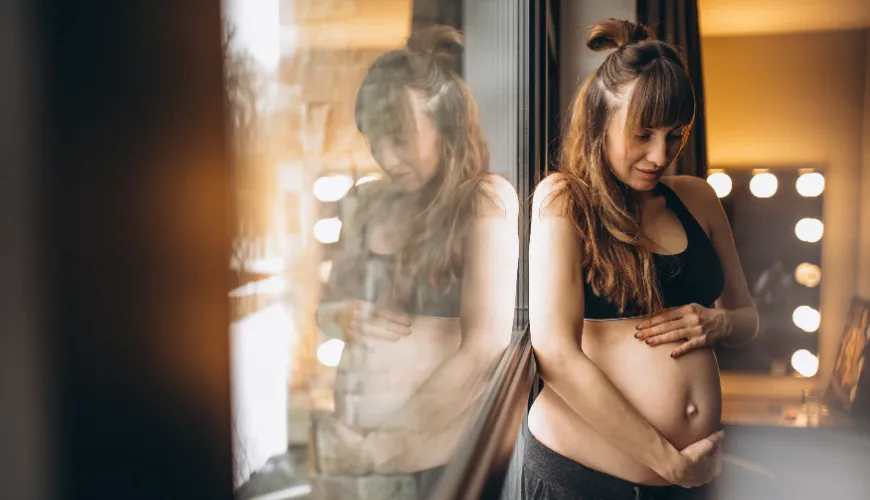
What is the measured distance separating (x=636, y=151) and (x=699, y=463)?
70 centimetres

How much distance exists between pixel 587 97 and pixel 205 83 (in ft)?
4.22

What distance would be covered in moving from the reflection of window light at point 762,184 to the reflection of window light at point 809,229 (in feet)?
0.35

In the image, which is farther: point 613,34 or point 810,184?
point 810,184

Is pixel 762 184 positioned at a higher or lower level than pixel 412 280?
higher

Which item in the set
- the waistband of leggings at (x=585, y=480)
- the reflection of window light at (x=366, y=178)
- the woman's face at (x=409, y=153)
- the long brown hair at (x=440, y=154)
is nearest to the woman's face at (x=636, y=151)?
the long brown hair at (x=440, y=154)

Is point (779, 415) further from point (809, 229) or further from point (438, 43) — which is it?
point (438, 43)

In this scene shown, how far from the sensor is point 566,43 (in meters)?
1.35

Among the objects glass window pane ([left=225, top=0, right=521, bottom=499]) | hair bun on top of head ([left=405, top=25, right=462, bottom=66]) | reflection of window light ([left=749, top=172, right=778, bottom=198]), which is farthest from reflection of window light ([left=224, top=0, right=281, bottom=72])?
reflection of window light ([left=749, top=172, right=778, bottom=198])

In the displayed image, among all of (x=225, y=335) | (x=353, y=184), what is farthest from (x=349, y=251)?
(x=225, y=335)

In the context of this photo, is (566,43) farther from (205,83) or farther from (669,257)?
(205,83)

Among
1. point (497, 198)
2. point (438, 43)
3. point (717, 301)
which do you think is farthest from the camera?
point (717, 301)

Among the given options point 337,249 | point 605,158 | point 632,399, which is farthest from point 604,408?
point 337,249

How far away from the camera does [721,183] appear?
4.70ft

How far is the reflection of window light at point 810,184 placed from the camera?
4.79 ft
